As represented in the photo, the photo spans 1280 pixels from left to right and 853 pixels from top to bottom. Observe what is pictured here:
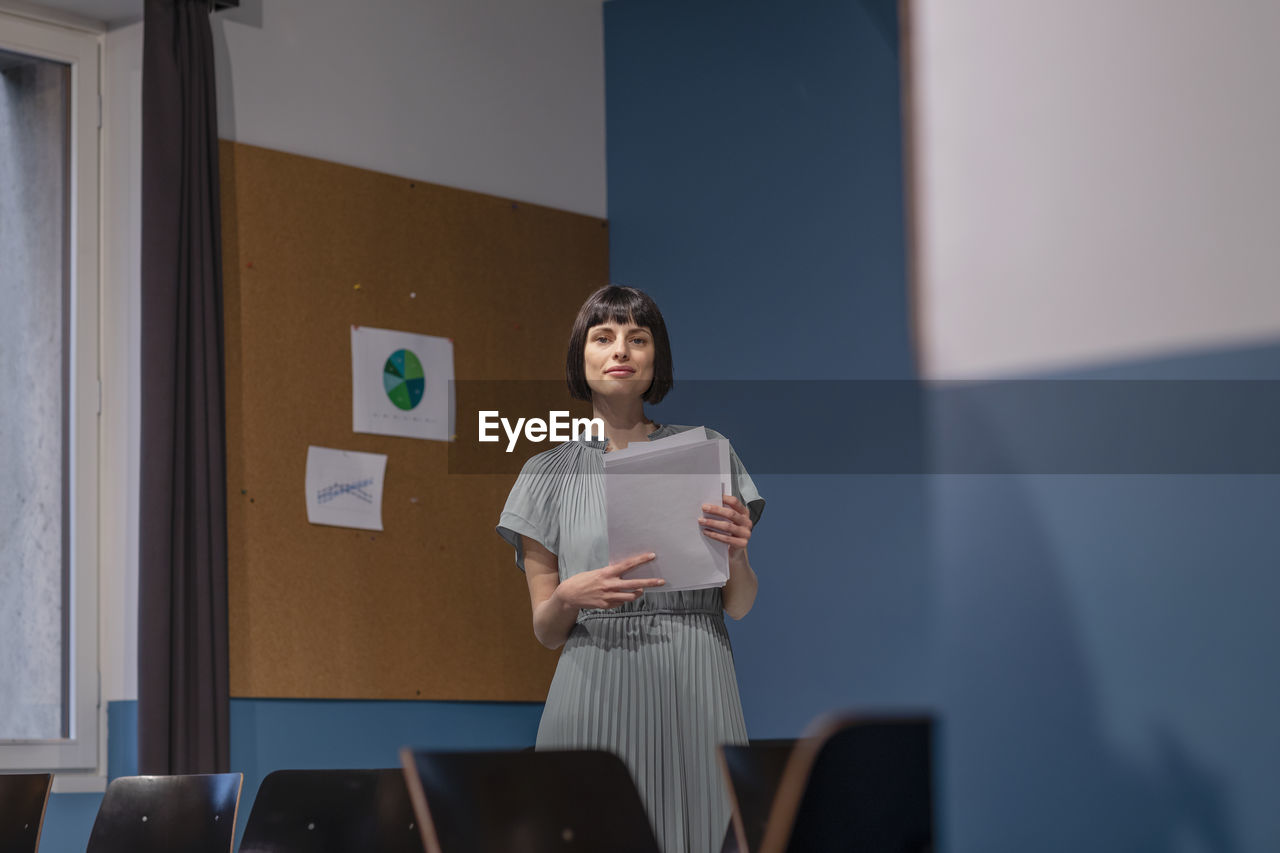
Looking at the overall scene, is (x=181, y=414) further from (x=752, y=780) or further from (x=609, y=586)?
(x=752, y=780)

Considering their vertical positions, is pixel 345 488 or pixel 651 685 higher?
pixel 345 488

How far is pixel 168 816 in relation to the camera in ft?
7.88

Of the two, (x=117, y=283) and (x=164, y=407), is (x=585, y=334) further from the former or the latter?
(x=117, y=283)

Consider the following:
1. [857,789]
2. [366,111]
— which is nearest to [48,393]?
[366,111]

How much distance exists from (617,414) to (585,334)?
0.50ft

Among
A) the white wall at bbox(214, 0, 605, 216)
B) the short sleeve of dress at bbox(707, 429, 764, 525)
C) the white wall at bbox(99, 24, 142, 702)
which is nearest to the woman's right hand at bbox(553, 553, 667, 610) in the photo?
the short sleeve of dress at bbox(707, 429, 764, 525)

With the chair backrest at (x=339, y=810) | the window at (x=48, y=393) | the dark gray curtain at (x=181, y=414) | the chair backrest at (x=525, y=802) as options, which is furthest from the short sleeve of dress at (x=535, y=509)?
the window at (x=48, y=393)

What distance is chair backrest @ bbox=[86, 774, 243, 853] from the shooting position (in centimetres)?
237

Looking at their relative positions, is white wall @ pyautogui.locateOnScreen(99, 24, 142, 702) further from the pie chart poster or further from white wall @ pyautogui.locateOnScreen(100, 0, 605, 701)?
the pie chart poster

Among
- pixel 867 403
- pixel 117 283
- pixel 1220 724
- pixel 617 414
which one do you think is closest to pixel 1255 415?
pixel 1220 724

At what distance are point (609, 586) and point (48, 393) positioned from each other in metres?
2.36

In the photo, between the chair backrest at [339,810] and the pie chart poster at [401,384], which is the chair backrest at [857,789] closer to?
the chair backrest at [339,810]

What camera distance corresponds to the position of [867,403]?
4203 mm

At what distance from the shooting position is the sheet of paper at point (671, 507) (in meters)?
2.15
